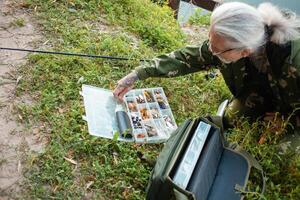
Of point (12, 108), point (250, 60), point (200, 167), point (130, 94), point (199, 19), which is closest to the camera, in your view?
point (200, 167)

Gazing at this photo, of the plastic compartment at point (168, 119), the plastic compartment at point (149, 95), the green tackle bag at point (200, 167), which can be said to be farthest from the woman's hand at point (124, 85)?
the green tackle bag at point (200, 167)

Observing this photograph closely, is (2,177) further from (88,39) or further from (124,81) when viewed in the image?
(88,39)

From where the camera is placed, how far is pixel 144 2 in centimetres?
452

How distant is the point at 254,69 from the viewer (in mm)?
2682

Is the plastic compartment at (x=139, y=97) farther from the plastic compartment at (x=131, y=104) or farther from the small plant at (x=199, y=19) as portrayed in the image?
the small plant at (x=199, y=19)

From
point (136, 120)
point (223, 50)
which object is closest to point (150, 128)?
point (136, 120)

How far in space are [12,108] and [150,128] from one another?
994mm

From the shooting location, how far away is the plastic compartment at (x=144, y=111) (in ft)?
9.61

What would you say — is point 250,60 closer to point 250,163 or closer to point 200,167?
point 250,163

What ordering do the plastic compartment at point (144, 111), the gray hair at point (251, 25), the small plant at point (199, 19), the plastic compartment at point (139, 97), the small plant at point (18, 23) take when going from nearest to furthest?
1. the gray hair at point (251, 25)
2. the plastic compartment at point (144, 111)
3. the plastic compartment at point (139, 97)
4. the small plant at point (18, 23)
5. the small plant at point (199, 19)

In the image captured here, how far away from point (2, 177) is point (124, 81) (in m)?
1.04

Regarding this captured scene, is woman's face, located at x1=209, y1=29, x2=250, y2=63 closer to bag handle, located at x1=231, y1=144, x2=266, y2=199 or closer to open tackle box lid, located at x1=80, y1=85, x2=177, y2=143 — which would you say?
bag handle, located at x1=231, y1=144, x2=266, y2=199

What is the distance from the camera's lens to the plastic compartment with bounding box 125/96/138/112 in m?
2.94

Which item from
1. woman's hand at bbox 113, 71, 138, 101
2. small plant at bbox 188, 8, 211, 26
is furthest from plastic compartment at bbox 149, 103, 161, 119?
small plant at bbox 188, 8, 211, 26
